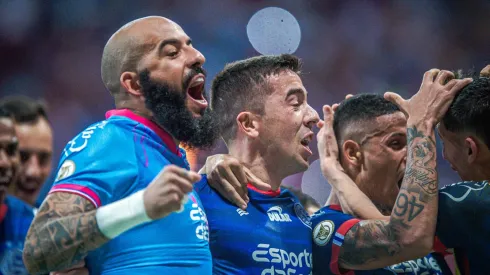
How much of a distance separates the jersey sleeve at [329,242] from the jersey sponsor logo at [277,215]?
7.7 inches

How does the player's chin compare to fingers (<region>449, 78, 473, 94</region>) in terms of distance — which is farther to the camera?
the player's chin

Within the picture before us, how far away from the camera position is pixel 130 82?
251 centimetres

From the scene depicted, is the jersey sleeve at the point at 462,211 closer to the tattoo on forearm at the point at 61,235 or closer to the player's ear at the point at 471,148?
the player's ear at the point at 471,148

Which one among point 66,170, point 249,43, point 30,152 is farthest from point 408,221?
point 249,43

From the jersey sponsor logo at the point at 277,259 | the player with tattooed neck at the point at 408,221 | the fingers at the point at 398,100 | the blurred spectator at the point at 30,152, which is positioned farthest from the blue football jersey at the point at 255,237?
the blurred spectator at the point at 30,152

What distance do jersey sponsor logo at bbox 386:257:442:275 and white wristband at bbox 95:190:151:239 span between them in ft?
5.12

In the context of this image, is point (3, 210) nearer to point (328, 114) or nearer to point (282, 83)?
point (282, 83)

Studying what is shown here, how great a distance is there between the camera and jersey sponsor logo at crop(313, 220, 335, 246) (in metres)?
2.84

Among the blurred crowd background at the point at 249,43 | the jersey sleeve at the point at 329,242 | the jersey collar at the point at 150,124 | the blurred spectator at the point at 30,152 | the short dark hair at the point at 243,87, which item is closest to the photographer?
the jersey collar at the point at 150,124

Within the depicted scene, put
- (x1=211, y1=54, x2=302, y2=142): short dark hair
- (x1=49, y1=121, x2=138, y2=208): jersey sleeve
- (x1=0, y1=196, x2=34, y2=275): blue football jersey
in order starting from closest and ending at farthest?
(x1=49, y1=121, x2=138, y2=208): jersey sleeve < (x1=211, y1=54, x2=302, y2=142): short dark hair < (x1=0, y1=196, x2=34, y2=275): blue football jersey

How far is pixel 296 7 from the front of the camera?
9875mm

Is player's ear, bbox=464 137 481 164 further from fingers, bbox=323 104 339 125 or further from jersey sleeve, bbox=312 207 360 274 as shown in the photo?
fingers, bbox=323 104 339 125

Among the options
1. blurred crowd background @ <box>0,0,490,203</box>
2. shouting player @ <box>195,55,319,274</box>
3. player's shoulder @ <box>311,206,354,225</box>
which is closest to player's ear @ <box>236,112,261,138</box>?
Answer: shouting player @ <box>195,55,319,274</box>

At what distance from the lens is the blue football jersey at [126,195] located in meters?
2.06
